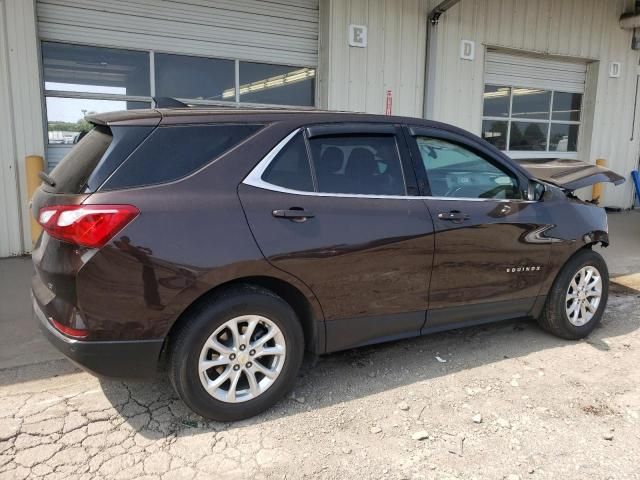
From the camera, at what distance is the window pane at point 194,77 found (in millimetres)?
7336

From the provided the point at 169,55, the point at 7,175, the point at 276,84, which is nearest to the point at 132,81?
the point at 169,55

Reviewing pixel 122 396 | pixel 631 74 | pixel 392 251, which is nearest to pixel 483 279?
pixel 392 251

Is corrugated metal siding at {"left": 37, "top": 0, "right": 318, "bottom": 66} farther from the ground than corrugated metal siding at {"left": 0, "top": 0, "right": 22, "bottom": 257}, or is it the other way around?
corrugated metal siding at {"left": 37, "top": 0, "right": 318, "bottom": 66}

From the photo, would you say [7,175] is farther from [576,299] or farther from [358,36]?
[576,299]

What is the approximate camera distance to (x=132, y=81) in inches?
283

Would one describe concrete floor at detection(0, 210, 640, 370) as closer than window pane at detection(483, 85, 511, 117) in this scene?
Yes

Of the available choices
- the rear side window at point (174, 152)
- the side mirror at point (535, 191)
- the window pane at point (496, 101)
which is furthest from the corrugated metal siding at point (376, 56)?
the rear side window at point (174, 152)

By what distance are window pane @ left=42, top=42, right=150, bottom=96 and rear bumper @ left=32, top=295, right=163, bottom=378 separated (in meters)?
5.04

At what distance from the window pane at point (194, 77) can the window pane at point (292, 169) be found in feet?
16.1

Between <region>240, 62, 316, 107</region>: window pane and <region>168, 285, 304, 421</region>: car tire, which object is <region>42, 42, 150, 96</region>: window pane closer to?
<region>240, 62, 316, 107</region>: window pane

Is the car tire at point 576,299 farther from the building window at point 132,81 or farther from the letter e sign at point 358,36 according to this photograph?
the building window at point 132,81

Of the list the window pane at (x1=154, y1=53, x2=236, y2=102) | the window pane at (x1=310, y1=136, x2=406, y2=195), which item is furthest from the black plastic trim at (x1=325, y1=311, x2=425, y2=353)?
the window pane at (x1=154, y1=53, x2=236, y2=102)

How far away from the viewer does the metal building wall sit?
20.2 feet

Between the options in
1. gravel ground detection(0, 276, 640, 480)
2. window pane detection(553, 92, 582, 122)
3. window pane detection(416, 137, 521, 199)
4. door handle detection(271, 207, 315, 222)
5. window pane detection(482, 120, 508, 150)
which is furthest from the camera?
window pane detection(553, 92, 582, 122)
